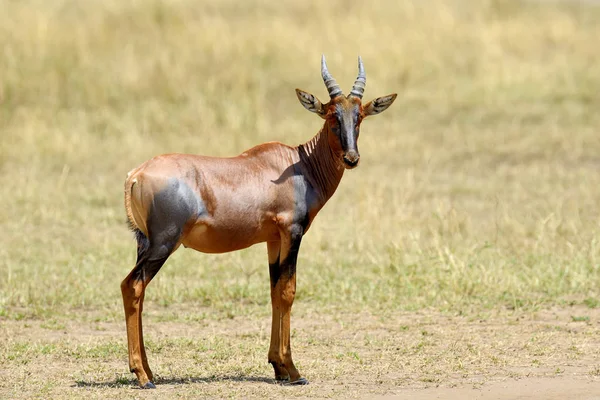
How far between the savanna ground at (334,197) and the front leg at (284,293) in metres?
0.21

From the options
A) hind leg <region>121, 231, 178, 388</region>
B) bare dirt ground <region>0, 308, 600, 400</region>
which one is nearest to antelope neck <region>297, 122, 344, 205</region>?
hind leg <region>121, 231, 178, 388</region>

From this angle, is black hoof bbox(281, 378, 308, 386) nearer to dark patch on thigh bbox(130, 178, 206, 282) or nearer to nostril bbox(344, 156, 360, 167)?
dark patch on thigh bbox(130, 178, 206, 282)

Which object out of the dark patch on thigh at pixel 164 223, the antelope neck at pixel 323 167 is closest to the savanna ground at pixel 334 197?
the dark patch on thigh at pixel 164 223

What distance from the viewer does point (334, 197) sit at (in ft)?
48.1

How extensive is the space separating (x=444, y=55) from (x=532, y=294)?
9.70 metres

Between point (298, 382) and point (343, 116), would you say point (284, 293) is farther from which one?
point (343, 116)

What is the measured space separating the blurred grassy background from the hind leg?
264cm

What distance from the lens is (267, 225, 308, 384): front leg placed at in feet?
25.3

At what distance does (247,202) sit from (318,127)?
971 centimetres

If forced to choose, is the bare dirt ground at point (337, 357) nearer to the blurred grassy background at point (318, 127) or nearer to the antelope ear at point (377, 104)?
the blurred grassy background at point (318, 127)

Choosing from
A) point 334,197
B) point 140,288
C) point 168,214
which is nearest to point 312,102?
point 168,214

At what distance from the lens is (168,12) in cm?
2041

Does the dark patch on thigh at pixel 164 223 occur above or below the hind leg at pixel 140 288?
above

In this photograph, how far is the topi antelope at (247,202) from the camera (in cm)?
735
